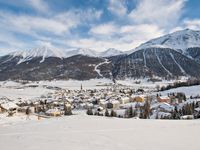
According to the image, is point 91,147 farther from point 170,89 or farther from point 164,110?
point 170,89

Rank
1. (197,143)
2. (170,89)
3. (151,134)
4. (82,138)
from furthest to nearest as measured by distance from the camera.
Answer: (170,89) → (151,134) → (82,138) → (197,143)

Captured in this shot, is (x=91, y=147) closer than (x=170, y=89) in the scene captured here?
Yes

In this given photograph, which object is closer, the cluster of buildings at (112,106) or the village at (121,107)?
the village at (121,107)

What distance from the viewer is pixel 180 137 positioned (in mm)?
10758

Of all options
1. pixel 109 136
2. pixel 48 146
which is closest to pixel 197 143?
pixel 109 136

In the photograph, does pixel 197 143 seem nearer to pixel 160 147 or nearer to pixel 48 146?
pixel 160 147

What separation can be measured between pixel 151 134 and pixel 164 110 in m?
47.6

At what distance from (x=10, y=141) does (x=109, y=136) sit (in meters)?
4.26

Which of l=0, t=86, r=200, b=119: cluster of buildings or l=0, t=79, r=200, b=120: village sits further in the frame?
l=0, t=86, r=200, b=119: cluster of buildings

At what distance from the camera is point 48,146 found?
8.91 m

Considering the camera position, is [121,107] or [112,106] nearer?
[121,107]

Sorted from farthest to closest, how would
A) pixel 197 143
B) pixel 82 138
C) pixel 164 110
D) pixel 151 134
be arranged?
pixel 164 110
pixel 151 134
pixel 82 138
pixel 197 143

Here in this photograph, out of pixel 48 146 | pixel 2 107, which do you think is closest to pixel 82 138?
pixel 48 146

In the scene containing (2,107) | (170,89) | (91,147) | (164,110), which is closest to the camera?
(91,147)
